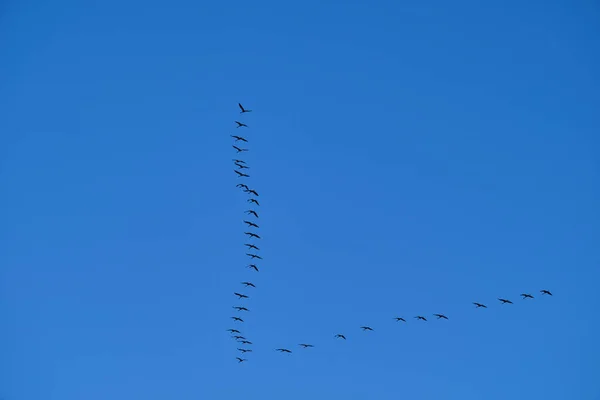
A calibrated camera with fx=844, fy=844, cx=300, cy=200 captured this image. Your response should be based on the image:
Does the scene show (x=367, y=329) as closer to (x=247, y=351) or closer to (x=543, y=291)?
(x=247, y=351)

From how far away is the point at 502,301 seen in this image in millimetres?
119250

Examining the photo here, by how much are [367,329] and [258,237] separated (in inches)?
876

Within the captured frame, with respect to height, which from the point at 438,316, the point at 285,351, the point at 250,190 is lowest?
the point at 285,351

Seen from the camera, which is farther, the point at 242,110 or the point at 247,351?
the point at 247,351

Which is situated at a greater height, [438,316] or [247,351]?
[438,316]

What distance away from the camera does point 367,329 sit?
12519 centimetres

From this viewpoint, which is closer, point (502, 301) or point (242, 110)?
point (242, 110)

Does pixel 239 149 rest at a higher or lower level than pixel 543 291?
higher

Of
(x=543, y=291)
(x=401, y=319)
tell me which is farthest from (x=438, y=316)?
(x=543, y=291)

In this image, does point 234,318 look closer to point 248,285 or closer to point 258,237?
point 248,285

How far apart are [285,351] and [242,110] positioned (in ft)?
121

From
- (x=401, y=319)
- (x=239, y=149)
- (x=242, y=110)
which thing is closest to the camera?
(x=242, y=110)

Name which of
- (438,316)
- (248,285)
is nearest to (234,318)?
(248,285)

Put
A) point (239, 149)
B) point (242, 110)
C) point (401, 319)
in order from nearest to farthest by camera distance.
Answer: point (242, 110)
point (239, 149)
point (401, 319)
